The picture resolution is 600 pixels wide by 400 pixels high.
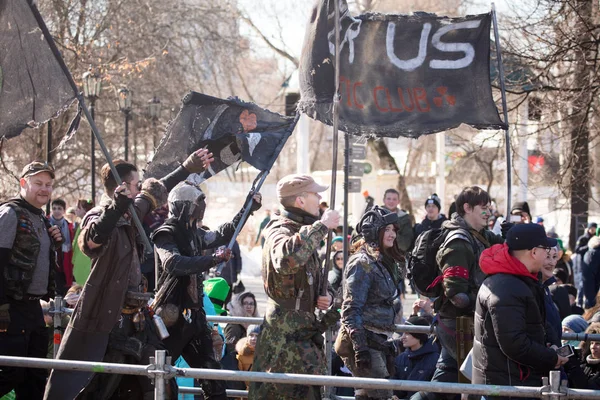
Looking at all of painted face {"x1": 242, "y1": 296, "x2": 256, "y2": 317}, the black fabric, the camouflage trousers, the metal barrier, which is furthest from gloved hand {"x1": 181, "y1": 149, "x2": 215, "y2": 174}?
the black fabric

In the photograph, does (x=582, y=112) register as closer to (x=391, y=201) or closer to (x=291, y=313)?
(x=391, y=201)

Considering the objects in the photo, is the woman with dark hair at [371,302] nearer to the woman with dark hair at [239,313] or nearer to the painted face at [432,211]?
the woman with dark hair at [239,313]

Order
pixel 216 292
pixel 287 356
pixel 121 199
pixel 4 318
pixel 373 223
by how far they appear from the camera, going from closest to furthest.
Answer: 1. pixel 287 356
2. pixel 121 199
3. pixel 4 318
4. pixel 373 223
5. pixel 216 292

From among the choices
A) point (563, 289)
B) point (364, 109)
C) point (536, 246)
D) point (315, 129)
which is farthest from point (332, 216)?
point (315, 129)

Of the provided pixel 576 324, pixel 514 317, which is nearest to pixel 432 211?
pixel 576 324

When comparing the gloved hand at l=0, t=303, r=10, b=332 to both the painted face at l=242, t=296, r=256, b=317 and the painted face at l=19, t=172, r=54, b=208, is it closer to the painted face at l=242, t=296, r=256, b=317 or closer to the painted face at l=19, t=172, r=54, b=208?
the painted face at l=19, t=172, r=54, b=208

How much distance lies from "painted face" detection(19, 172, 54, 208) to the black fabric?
3.23 meters

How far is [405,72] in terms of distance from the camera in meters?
7.51

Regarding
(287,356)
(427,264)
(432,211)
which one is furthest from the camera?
(432,211)

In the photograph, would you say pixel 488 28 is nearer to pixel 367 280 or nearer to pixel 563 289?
pixel 367 280

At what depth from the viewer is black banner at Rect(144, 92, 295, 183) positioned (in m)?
7.99

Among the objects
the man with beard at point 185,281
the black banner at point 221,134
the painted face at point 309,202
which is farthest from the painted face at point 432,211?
the painted face at point 309,202

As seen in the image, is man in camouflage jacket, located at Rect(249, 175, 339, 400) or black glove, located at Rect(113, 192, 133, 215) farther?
black glove, located at Rect(113, 192, 133, 215)

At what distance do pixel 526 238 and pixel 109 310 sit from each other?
278 cm
